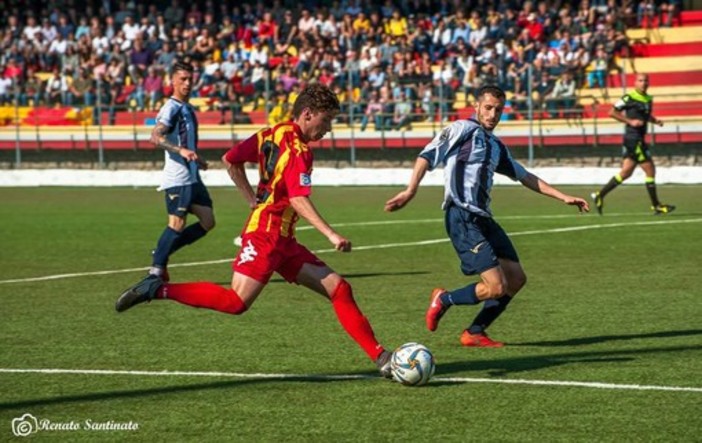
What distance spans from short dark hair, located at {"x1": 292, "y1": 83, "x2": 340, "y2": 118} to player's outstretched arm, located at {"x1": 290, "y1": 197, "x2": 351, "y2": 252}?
1.86 feet

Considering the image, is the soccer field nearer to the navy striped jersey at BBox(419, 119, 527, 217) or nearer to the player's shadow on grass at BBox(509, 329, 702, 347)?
the player's shadow on grass at BBox(509, 329, 702, 347)

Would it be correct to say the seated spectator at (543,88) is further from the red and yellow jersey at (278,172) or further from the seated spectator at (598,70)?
the red and yellow jersey at (278,172)

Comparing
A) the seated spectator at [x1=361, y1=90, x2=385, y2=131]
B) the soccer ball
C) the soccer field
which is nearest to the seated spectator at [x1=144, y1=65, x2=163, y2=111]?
the seated spectator at [x1=361, y1=90, x2=385, y2=131]

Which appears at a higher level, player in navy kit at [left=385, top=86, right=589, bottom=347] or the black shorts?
player in navy kit at [left=385, top=86, right=589, bottom=347]

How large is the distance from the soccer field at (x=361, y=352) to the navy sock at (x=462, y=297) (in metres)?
0.35

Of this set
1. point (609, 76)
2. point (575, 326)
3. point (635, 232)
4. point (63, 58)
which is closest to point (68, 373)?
point (575, 326)

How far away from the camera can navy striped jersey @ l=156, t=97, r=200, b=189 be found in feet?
45.1

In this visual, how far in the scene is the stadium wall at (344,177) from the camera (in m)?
29.6

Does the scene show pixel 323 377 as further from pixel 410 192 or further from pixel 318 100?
pixel 318 100

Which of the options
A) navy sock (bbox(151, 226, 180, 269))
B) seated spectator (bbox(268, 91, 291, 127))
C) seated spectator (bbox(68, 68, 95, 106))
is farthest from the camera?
seated spectator (bbox(68, 68, 95, 106))

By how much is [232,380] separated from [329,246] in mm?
10085

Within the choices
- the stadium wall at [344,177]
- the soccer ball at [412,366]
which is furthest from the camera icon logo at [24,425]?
the stadium wall at [344,177]

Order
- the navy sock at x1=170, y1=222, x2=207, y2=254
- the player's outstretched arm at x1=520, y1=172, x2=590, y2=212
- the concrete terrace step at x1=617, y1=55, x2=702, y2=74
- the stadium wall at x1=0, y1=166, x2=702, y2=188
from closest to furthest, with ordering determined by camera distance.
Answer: the player's outstretched arm at x1=520, y1=172, x2=590, y2=212
the navy sock at x1=170, y1=222, x2=207, y2=254
the stadium wall at x1=0, y1=166, x2=702, y2=188
the concrete terrace step at x1=617, y1=55, x2=702, y2=74

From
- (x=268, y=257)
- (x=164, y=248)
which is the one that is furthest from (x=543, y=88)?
(x=268, y=257)
